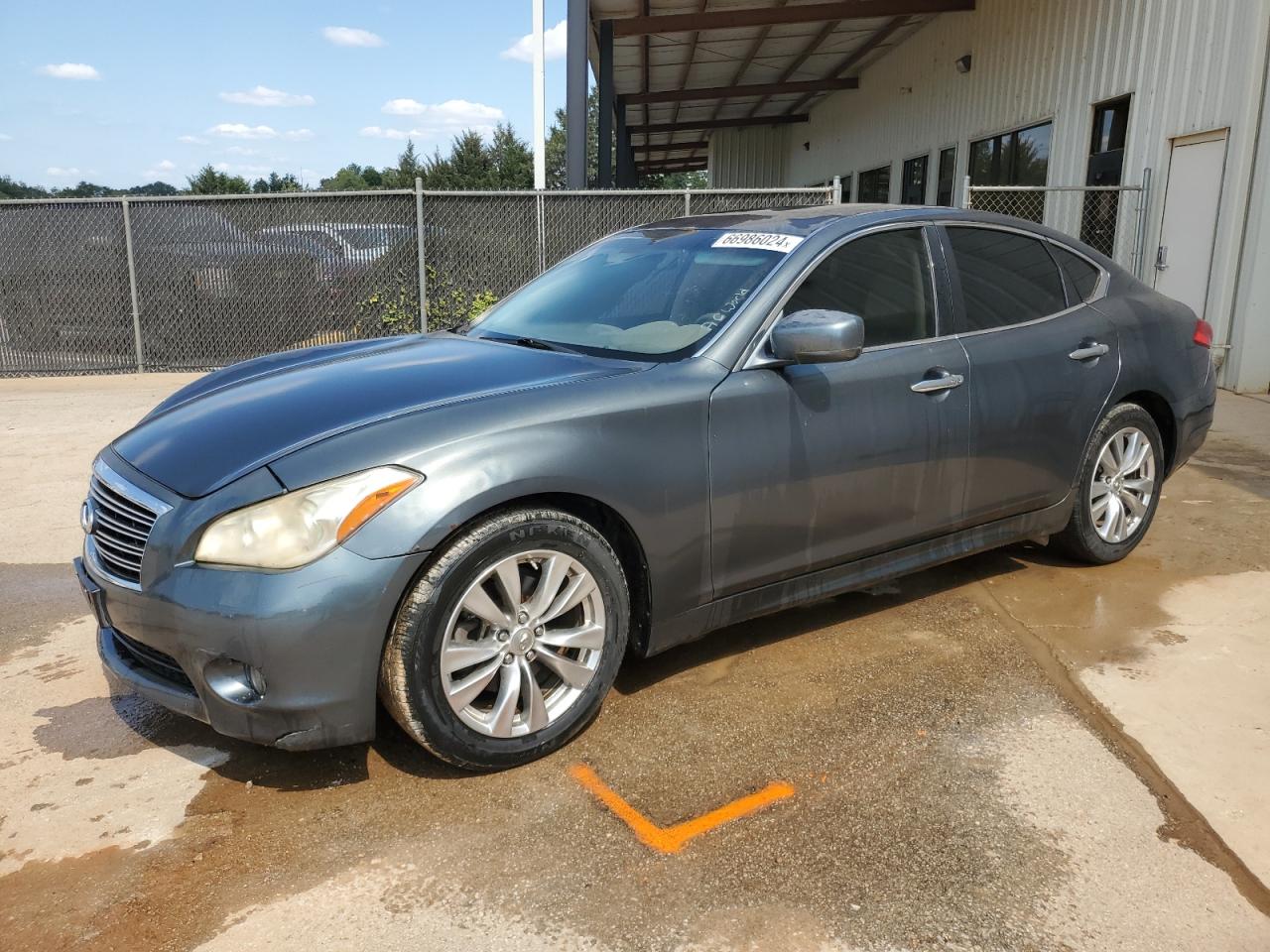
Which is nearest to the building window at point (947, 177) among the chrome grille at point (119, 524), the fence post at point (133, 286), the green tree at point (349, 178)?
the fence post at point (133, 286)

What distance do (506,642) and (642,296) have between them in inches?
60.5

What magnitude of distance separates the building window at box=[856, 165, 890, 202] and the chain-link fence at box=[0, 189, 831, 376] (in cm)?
1052

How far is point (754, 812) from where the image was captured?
2676 millimetres

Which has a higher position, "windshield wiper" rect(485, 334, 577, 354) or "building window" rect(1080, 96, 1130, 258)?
"building window" rect(1080, 96, 1130, 258)

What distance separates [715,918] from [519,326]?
2374 mm

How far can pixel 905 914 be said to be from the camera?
2.27 meters

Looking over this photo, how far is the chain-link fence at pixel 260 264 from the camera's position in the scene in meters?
11.2

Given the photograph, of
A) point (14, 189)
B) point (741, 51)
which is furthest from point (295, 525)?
point (14, 189)

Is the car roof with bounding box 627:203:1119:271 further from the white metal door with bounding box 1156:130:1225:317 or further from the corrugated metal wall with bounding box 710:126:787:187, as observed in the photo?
the corrugated metal wall with bounding box 710:126:787:187

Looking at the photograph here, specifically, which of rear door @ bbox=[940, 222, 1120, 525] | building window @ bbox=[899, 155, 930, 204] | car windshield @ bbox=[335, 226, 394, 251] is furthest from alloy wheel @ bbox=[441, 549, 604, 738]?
building window @ bbox=[899, 155, 930, 204]

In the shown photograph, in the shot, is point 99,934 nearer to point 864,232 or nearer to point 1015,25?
point 864,232

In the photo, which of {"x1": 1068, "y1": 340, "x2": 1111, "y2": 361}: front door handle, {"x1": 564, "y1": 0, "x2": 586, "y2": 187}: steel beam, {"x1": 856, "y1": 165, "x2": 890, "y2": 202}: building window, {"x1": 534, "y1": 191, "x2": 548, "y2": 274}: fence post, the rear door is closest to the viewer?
the rear door

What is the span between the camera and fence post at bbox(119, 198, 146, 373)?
1113 cm

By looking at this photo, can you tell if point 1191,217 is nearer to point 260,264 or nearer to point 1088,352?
point 1088,352
